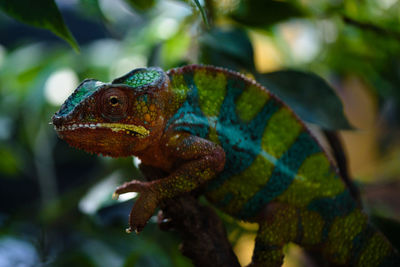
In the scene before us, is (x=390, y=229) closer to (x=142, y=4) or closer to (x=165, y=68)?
(x=165, y=68)

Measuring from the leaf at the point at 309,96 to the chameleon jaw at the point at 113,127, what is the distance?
500 millimetres

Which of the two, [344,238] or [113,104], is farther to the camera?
[344,238]

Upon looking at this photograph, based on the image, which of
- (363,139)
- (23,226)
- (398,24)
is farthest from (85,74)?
(363,139)

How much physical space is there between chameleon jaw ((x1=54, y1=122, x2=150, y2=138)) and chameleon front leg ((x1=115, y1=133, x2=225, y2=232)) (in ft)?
0.26

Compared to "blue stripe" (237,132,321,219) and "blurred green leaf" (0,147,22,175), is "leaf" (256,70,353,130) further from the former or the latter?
"blurred green leaf" (0,147,22,175)

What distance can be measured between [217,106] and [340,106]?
397 millimetres

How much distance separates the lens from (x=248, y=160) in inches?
37.3

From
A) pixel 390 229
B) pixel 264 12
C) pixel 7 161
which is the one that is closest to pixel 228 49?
pixel 264 12

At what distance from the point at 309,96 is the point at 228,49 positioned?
0.30 m

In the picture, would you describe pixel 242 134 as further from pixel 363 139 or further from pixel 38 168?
pixel 363 139

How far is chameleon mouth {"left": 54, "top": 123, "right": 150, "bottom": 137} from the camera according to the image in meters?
0.79

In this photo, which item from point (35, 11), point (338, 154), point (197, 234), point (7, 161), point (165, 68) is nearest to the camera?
point (35, 11)

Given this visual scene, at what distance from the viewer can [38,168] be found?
3.03 metres

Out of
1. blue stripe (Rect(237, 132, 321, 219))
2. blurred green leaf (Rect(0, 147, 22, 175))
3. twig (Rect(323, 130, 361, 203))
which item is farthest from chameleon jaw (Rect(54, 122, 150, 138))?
blurred green leaf (Rect(0, 147, 22, 175))
